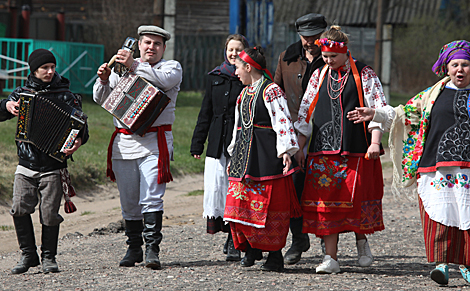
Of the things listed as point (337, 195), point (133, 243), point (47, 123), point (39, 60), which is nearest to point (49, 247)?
point (133, 243)

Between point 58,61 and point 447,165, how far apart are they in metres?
14.9

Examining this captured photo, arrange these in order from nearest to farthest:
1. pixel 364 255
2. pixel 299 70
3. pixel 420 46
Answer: pixel 364 255 → pixel 299 70 → pixel 420 46

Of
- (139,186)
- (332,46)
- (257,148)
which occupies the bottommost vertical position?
(139,186)

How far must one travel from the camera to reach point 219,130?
17.5 feet

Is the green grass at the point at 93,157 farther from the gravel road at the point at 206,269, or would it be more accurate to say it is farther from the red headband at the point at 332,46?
the red headband at the point at 332,46

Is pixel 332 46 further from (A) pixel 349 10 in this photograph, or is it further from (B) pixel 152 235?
(A) pixel 349 10

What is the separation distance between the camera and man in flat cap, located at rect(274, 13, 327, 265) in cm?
512

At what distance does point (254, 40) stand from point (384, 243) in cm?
1389

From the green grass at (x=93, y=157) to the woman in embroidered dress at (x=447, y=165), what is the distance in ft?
18.2

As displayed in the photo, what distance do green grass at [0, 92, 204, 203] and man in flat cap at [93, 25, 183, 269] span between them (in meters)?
3.63

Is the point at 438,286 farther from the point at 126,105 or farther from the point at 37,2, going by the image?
the point at 37,2

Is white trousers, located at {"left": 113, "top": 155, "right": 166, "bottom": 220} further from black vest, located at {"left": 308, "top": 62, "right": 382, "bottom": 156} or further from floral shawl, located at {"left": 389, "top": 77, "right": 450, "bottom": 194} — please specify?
floral shawl, located at {"left": 389, "top": 77, "right": 450, "bottom": 194}

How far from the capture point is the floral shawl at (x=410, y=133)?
4621 mm

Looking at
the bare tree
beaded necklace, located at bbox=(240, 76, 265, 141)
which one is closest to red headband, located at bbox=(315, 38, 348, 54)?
beaded necklace, located at bbox=(240, 76, 265, 141)
